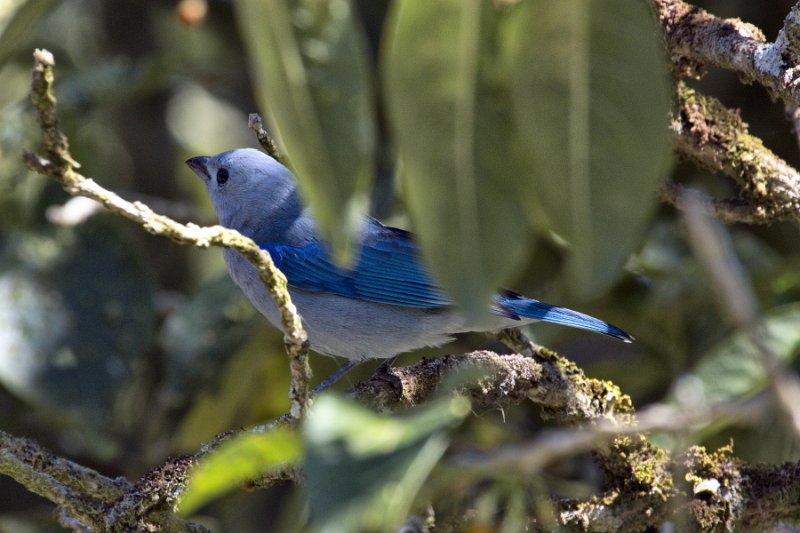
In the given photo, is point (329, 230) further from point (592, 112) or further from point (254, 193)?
point (254, 193)

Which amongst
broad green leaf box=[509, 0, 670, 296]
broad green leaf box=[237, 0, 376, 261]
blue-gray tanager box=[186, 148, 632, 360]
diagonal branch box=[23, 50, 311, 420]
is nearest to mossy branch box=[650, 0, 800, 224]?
blue-gray tanager box=[186, 148, 632, 360]

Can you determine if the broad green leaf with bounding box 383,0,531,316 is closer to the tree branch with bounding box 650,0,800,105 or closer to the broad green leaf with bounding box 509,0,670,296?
the broad green leaf with bounding box 509,0,670,296

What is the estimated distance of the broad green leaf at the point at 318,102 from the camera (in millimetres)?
1300

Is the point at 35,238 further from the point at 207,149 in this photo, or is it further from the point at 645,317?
the point at 645,317

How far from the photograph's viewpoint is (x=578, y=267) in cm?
134

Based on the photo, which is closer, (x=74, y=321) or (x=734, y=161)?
(x=734, y=161)

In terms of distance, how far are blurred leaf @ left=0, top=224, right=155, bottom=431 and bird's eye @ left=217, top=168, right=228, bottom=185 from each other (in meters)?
0.51

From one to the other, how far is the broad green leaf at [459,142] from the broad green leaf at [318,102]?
0.07 meters

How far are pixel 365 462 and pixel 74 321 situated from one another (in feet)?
10.4

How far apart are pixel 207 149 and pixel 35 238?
1.76m

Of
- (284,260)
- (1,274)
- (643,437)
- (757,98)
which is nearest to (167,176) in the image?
(1,274)

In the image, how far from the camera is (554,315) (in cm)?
340

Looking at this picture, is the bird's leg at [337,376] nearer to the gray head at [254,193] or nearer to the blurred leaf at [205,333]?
the blurred leaf at [205,333]

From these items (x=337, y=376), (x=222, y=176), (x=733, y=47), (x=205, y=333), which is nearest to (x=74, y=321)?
(x=205, y=333)
